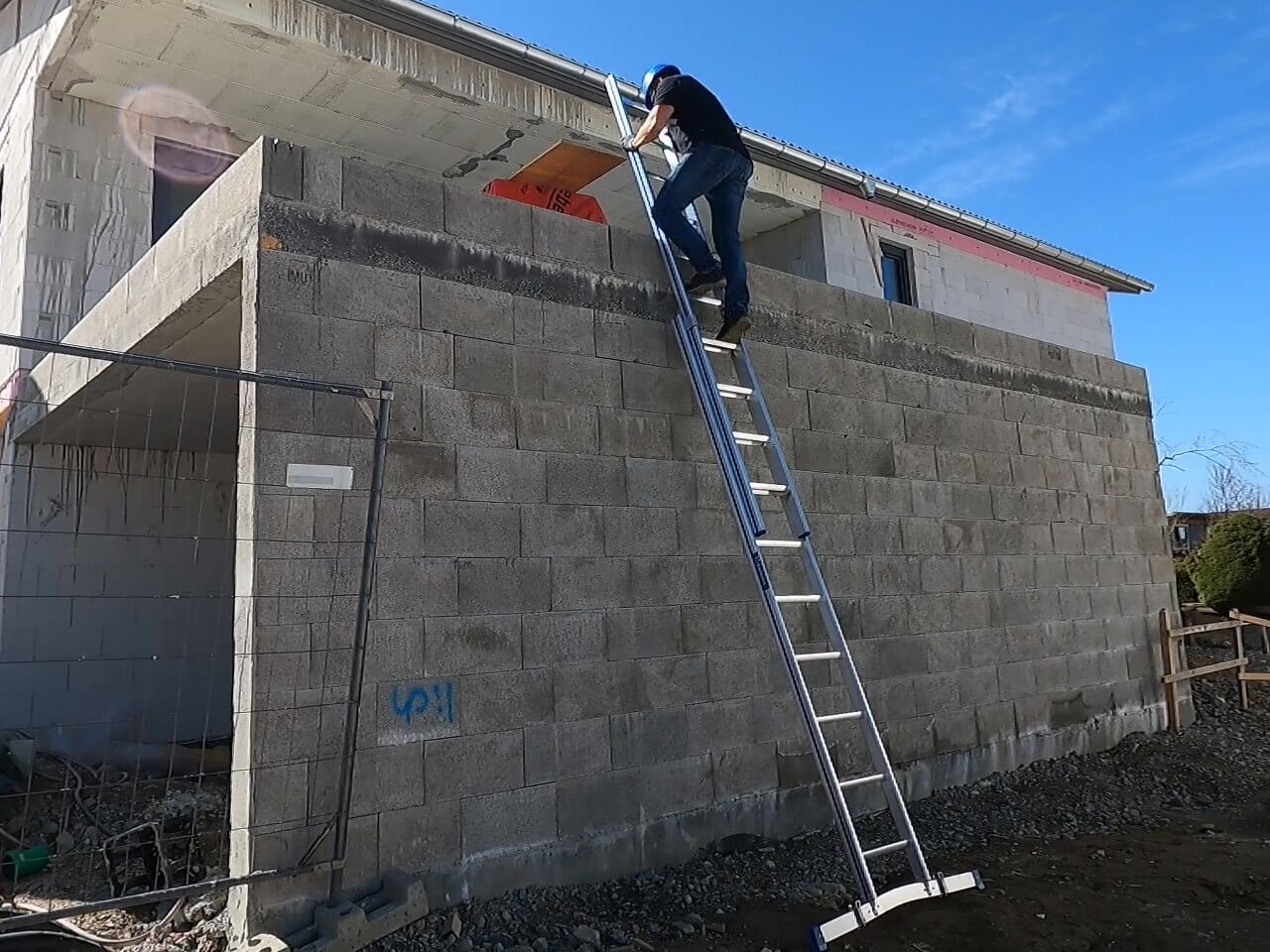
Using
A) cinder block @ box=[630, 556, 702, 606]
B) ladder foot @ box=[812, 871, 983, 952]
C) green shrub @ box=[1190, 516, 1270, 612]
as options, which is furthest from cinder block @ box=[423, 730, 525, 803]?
green shrub @ box=[1190, 516, 1270, 612]

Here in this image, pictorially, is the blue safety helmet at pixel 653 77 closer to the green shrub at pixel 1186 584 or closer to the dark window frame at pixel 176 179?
the dark window frame at pixel 176 179

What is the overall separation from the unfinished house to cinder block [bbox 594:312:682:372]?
0.8 inches

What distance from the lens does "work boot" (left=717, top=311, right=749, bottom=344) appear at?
16.1 ft

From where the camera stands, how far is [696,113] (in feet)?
16.4

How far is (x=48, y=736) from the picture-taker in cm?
696

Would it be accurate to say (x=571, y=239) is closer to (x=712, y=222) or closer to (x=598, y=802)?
(x=712, y=222)

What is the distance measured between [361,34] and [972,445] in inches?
217

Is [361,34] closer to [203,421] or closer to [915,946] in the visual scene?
[203,421]

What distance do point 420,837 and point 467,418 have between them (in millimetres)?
1678

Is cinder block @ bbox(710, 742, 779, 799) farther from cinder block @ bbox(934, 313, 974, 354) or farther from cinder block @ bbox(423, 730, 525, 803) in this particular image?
cinder block @ bbox(934, 313, 974, 354)

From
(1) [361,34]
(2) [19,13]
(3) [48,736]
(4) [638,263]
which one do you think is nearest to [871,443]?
(4) [638,263]

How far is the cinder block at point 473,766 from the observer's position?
3900 millimetres

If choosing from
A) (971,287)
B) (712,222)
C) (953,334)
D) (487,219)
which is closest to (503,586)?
(487,219)

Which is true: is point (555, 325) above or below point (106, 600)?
above
